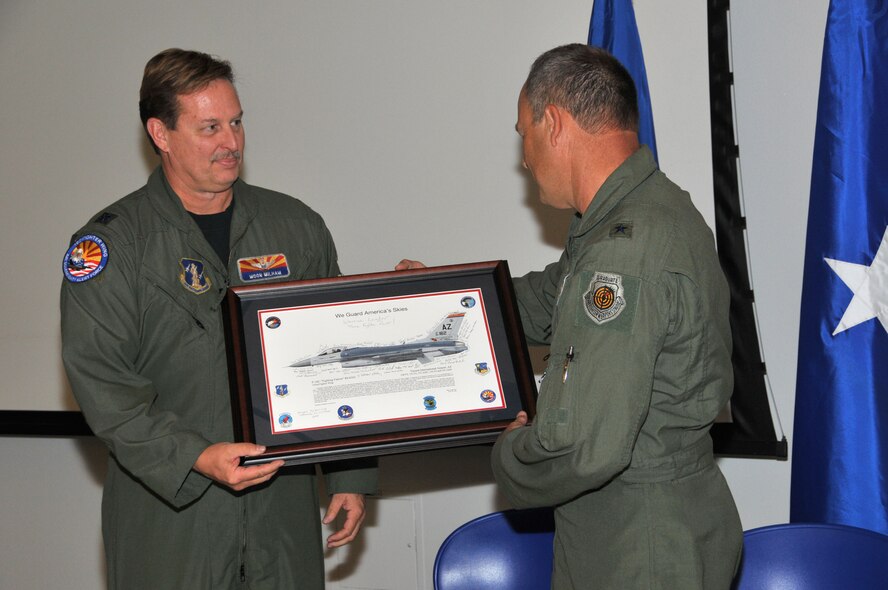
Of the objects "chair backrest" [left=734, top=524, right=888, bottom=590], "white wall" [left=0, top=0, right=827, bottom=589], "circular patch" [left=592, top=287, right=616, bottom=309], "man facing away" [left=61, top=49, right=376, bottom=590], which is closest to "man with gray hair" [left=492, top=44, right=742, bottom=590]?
"circular patch" [left=592, top=287, right=616, bottom=309]

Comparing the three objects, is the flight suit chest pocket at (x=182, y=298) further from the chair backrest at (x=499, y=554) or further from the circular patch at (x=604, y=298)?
the circular patch at (x=604, y=298)

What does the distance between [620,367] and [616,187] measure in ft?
1.30

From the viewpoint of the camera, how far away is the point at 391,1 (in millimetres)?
3494

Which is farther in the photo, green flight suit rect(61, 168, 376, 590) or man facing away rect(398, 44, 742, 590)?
green flight suit rect(61, 168, 376, 590)

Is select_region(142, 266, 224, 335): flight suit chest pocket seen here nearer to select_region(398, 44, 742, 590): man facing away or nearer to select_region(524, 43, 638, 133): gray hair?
select_region(398, 44, 742, 590): man facing away

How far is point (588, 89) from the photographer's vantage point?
6.04 feet

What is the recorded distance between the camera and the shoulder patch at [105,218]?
2.29 meters

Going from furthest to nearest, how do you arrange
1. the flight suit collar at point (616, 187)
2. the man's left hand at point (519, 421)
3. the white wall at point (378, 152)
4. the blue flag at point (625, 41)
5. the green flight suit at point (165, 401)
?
the white wall at point (378, 152) < the blue flag at point (625, 41) < the green flight suit at point (165, 401) < the man's left hand at point (519, 421) < the flight suit collar at point (616, 187)

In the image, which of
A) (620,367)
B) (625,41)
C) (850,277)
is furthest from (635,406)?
(625,41)

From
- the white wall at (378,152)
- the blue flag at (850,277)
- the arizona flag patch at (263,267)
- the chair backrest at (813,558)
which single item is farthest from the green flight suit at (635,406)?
the white wall at (378,152)

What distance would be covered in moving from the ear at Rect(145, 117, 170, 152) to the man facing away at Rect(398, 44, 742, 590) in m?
0.96

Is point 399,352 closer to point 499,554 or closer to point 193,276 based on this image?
point 193,276

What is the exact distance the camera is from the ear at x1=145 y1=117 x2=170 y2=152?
2.36m

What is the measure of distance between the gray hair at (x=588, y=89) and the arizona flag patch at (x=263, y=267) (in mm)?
886
